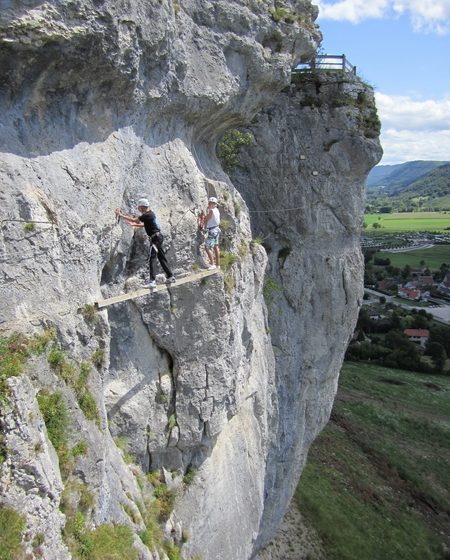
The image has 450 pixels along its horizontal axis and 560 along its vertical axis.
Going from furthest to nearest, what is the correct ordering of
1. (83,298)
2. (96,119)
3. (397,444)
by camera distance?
(397,444) → (96,119) → (83,298)

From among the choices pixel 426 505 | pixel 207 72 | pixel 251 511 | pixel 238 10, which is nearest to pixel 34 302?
pixel 207 72

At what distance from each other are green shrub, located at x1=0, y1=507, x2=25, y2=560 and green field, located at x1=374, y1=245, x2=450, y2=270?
138406 millimetres

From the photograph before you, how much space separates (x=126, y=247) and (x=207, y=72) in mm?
5592

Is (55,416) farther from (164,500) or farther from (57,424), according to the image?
(164,500)

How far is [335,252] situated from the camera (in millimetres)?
24141

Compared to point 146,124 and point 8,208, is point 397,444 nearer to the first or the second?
point 146,124

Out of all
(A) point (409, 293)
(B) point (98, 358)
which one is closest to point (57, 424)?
(B) point (98, 358)

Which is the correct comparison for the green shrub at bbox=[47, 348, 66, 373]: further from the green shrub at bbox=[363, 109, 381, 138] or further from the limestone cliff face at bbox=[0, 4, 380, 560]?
the green shrub at bbox=[363, 109, 381, 138]

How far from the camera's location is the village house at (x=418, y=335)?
7275 cm

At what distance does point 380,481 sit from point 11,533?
1125 inches

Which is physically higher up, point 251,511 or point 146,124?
point 146,124

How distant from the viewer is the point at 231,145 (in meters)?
21.0

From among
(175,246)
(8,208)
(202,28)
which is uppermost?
(202,28)

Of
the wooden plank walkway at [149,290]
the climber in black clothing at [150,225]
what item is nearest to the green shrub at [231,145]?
the wooden plank walkway at [149,290]
